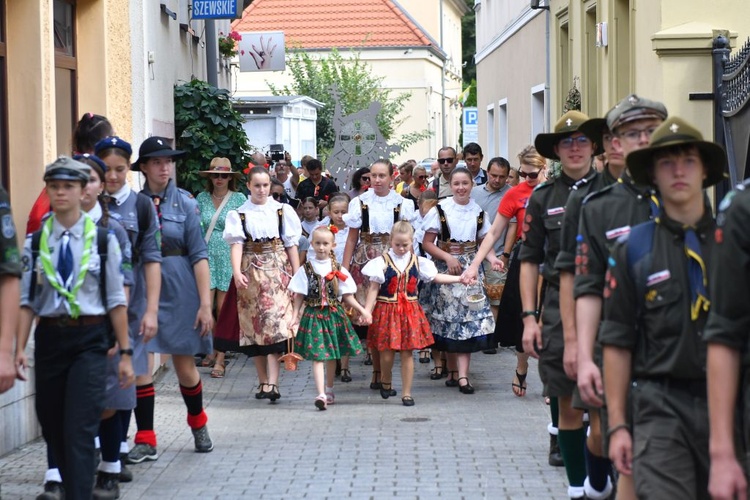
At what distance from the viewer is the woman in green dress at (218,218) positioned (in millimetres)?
12023

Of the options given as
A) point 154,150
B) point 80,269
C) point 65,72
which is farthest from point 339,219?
point 80,269

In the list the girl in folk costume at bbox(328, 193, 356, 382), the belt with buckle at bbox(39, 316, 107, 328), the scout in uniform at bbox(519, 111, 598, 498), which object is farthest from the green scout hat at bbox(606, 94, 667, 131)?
the girl in folk costume at bbox(328, 193, 356, 382)

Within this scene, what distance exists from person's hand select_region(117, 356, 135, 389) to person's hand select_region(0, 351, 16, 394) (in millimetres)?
1095

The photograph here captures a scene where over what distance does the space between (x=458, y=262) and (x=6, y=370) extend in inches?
245

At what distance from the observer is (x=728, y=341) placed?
3848 mm

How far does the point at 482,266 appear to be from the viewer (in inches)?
456

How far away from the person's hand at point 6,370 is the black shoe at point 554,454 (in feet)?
11.9

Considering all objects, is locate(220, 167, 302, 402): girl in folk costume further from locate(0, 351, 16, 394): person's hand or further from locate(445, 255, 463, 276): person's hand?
locate(0, 351, 16, 394): person's hand

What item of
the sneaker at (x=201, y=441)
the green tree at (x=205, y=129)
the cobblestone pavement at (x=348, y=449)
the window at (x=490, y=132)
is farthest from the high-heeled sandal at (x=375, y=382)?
the window at (x=490, y=132)

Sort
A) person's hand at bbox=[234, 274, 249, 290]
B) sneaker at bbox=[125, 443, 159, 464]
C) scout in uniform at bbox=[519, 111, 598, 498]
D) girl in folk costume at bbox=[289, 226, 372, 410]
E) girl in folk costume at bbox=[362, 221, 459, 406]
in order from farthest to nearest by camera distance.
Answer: girl in folk costume at bbox=[362, 221, 459, 406]
person's hand at bbox=[234, 274, 249, 290]
girl in folk costume at bbox=[289, 226, 372, 410]
sneaker at bbox=[125, 443, 159, 464]
scout in uniform at bbox=[519, 111, 598, 498]

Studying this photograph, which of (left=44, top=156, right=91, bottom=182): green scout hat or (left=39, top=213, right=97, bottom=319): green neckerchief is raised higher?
(left=44, top=156, right=91, bottom=182): green scout hat

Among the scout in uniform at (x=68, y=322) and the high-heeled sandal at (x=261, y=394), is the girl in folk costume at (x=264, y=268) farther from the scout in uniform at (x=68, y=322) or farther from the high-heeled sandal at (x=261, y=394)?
the scout in uniform at (x=68, y=322)

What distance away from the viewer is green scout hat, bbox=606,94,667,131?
5.16m

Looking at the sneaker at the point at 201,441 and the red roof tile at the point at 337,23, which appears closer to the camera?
the sneaker at the point at 201,441
